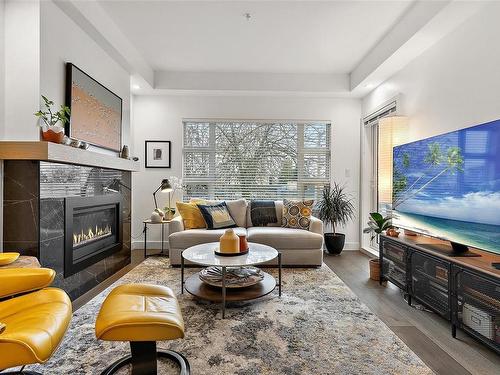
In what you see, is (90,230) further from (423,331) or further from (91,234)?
(423,331)

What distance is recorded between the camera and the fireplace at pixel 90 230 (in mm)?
2758

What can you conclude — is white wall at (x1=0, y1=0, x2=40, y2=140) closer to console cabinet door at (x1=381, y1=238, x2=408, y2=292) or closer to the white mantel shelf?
the white mantel shelf

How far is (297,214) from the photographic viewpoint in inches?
169

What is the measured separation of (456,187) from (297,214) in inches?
86.4

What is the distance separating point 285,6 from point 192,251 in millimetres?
2510

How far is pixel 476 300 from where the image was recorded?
1946 millimetres

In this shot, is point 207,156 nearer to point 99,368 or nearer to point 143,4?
point 143,4

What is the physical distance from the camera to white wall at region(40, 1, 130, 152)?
2541mm

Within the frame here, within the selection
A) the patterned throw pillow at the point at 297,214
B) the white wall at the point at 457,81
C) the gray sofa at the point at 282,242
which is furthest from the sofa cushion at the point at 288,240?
the white wall at the point at 457,81

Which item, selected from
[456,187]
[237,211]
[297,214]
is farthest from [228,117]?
[456,187]

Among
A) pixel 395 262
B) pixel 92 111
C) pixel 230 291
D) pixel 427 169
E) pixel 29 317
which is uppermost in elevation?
pixel 92 111

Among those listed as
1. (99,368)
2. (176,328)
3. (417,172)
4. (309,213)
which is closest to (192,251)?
(99,368)

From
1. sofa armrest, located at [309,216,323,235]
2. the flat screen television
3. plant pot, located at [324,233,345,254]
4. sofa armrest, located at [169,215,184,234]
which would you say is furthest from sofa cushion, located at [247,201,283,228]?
the flat screen television

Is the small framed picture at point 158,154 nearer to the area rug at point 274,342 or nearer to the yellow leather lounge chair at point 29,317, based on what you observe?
the area rug at point 274,342
